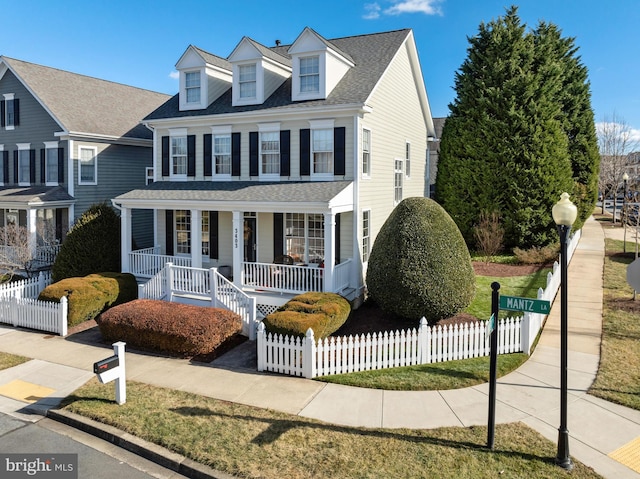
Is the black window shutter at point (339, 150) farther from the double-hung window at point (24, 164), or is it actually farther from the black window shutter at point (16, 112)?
the black window shutter at point (16, 112)

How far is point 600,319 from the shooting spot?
14031 mm

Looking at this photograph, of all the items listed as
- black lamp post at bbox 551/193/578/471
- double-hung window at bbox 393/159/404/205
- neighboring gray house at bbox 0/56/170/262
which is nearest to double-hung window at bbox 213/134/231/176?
double-hung window at bbox 393/159/404/205

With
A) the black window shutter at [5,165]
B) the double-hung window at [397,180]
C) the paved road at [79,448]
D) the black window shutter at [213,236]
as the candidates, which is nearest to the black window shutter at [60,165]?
the black window shutter at [5,165]

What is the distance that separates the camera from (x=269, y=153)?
17391 millimetres

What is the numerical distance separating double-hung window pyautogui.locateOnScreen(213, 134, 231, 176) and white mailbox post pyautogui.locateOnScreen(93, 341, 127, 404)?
33.3 ft

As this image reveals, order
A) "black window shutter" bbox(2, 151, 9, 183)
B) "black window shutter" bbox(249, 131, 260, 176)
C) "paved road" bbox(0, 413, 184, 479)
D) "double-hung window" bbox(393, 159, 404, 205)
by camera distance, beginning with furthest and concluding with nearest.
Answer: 1. "black window shutter" bbox(2, 151, 9, 183)
2. "double-hung window" bbox(393, 159, 404, 205)
3. "black window shutter" bbox(249, 131, 260, 176)
4. "paved road" bbox(0, 413, 184, 479)

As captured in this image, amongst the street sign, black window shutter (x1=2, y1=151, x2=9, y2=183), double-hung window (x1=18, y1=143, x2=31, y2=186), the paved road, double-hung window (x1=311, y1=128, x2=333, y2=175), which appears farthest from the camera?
black window shutter (x1=2, y1=151, x2=9, y2=183)

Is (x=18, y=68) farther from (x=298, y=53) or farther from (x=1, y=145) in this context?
(x=298, y=53)

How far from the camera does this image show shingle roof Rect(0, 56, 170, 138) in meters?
22.5

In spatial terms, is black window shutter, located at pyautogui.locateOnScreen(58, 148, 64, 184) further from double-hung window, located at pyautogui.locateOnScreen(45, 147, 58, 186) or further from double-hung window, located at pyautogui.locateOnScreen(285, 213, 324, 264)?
double-hung window, located at pyautogui.locateOnScreen(285, 213, 324, 264)

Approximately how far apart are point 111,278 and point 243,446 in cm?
1089

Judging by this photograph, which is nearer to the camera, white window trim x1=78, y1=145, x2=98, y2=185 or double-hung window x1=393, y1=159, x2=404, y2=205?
double-hung window x1=393, y1=159, x2=404, y2=205

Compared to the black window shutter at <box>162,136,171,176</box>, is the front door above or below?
below

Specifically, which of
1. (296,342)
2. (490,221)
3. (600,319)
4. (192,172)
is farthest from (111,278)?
(490,221)
